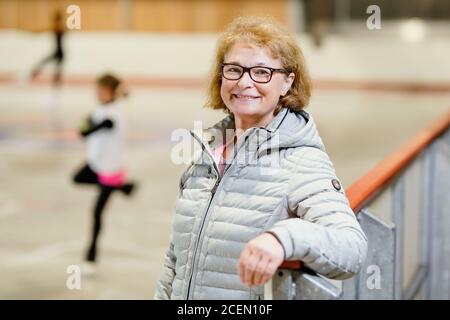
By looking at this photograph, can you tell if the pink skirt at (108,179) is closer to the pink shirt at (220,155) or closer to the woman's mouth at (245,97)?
the pink shirt at (220,155)

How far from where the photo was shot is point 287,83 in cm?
177

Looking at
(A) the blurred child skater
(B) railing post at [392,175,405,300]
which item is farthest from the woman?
(A) the blurred child skater

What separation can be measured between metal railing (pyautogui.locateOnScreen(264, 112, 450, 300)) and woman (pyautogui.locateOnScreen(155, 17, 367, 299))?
9 cm

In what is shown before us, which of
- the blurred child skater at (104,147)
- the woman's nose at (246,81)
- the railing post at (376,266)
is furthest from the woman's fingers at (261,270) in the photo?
the blurred child skater at (104,147)

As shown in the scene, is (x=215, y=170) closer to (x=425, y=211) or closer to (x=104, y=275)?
(x=425, y=211)

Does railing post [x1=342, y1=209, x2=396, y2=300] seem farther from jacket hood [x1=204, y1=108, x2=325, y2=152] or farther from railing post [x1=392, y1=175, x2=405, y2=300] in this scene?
jacket hood [x1=204, y1=108, x2=325, y2=152]

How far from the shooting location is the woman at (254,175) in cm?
166

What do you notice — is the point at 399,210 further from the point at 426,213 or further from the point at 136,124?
the point at 136,124

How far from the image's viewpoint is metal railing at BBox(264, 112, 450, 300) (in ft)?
5.59

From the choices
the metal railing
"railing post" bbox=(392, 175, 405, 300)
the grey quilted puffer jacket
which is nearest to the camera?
the grey quilted puffer jacket

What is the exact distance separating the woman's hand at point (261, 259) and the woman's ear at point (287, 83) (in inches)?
15.4

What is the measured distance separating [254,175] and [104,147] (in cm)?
346

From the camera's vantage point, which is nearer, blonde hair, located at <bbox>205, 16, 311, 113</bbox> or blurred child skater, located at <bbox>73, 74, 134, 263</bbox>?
blonde hair, located at <bbox>205, 16, 311, 113</bbox>

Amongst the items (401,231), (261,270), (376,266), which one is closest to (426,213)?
(401,231)
